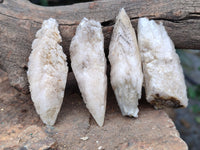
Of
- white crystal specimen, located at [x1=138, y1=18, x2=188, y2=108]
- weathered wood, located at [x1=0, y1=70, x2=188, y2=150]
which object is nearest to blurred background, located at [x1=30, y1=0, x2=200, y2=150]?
white crystal specimen, located at [x1=138, y1=18, x2=188, y2=108]

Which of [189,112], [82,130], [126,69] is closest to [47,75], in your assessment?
[82,130]

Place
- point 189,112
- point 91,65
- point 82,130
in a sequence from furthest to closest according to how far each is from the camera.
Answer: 1. point 189,112
2. point 91,65
3. point 82,130

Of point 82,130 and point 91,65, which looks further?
point 91,65

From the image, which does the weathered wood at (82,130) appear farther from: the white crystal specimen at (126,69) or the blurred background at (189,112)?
the blurred background at (189,112)

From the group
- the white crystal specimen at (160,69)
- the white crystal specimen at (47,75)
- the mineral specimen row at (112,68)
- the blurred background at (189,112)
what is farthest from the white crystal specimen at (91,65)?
the blurred background at (189,112)

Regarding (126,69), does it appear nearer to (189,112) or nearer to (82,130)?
(82,130)

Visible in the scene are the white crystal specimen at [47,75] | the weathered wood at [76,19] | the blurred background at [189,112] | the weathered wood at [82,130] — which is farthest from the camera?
the blurred background at [189,112]
